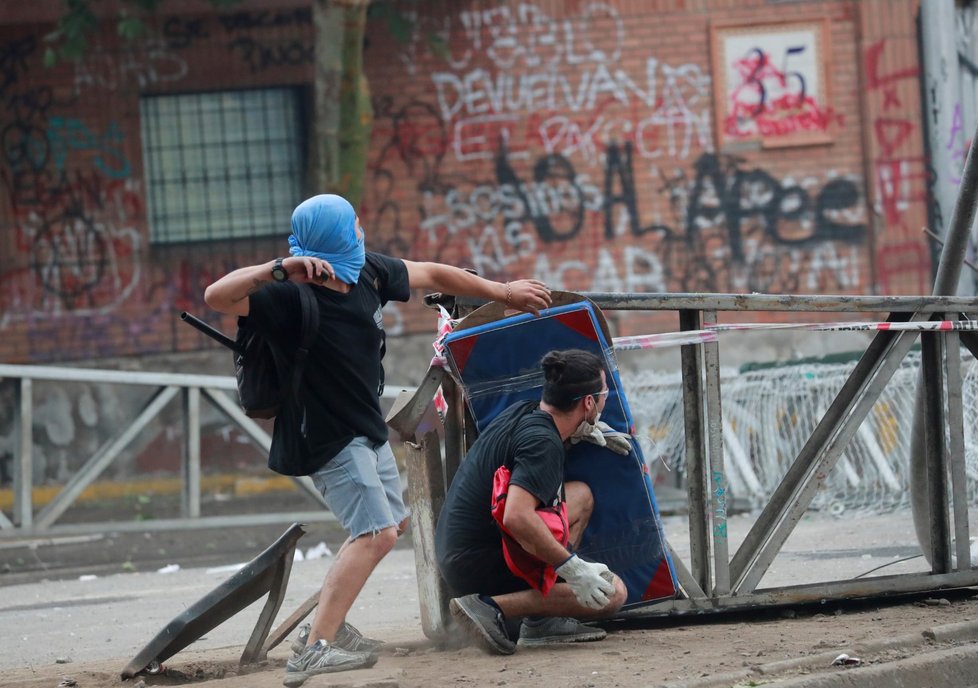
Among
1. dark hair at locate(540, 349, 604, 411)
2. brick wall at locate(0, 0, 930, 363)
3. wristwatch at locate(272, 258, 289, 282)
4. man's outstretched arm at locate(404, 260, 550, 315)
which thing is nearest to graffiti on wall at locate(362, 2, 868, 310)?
brick wall at locate(0, 0, 930, 363)

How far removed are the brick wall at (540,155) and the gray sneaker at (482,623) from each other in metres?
8.71

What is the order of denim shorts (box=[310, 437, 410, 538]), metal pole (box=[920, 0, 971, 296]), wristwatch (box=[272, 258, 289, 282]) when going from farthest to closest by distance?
1. metal pole (box=[920, 0, 971, 296])
2. denim shorts (box=[310, 437, 410, 538])
3. wristwatch (box=[272, 258, 289, 282])

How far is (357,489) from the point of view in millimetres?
4418

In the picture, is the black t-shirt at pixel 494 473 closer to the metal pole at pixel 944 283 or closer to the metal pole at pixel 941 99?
the metal pole at pixel 944 283

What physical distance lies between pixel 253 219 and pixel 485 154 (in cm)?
245

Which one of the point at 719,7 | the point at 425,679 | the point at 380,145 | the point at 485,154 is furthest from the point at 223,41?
the point at 425,679

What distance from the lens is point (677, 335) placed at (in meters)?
4.92

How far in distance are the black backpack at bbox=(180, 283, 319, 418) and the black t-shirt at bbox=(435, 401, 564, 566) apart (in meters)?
0.70

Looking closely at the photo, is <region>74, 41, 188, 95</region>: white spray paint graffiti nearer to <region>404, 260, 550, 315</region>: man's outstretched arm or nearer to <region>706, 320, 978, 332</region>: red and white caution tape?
<region>404, 260, 550, 315</region>: man's outstretched arm

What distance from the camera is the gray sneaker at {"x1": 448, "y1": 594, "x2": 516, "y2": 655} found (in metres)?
4.49

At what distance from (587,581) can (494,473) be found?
0.49 m

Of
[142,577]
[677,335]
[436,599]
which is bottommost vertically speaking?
[142,577]

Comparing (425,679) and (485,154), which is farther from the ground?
(485,154)

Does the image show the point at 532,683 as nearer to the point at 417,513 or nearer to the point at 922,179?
the point at 417,513
